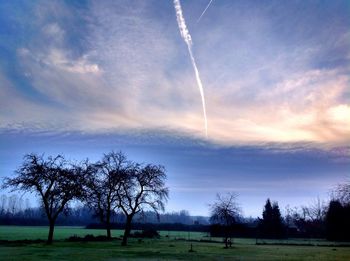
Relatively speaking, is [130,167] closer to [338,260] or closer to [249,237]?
[338,260]

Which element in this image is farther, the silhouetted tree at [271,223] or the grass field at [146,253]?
the silhouetted tree at [271,223]

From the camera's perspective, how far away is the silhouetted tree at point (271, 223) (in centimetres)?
9186

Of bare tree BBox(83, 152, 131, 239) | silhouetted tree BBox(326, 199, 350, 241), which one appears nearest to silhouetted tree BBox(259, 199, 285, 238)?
silhouetted tree BBox(326, 199, 350, 241)

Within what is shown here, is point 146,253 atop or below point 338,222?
below

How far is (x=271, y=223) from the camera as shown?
Result: 3792 inches

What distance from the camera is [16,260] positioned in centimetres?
2380

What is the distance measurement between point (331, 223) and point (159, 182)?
48.9 meters

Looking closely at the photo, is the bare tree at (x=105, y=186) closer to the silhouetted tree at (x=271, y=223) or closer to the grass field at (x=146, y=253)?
the grass field at (x=146, y=253)

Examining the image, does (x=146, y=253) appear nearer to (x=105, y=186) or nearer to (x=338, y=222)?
(x=105, y=186)

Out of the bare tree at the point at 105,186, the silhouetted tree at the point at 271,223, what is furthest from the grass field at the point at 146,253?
the silhouetted tree at the point at 271,223

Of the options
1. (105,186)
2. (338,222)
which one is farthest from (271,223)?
(105,186)

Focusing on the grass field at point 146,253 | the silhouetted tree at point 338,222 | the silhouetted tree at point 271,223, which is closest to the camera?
the grass field at point 146,253

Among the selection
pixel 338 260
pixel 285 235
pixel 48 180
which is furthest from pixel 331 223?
pixel 48 180

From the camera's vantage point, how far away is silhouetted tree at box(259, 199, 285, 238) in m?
91.9
